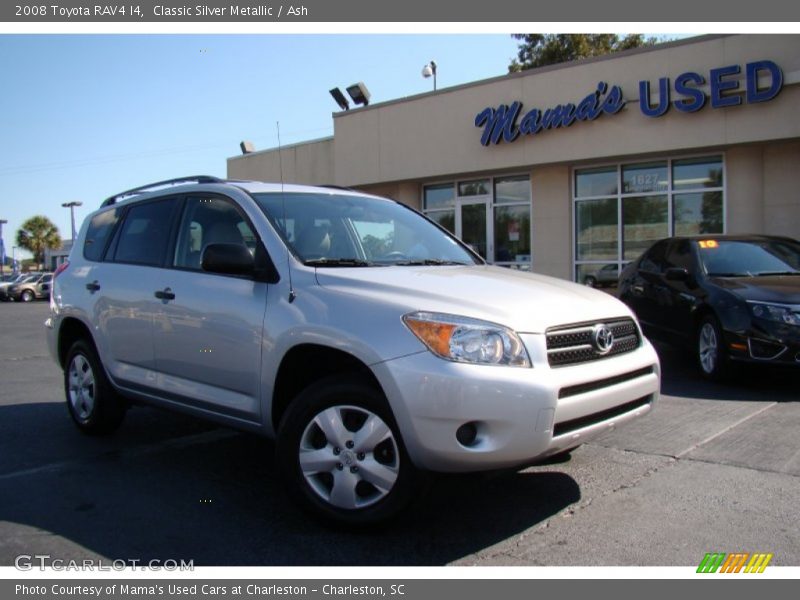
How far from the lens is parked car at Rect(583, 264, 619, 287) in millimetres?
15062

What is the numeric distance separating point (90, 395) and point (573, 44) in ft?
104

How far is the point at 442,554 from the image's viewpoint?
328 cm

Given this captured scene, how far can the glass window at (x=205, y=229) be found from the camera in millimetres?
4441

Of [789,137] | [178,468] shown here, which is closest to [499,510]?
[178,468]

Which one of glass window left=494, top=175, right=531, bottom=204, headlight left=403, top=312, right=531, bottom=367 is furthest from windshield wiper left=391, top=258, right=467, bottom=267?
glass window left=494, top=175, right=531, bottom=204

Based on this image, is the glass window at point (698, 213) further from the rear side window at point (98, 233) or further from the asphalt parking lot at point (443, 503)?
the rear side window at point (98, 233)

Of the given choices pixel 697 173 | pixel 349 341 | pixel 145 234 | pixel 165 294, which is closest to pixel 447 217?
pixel 697 173

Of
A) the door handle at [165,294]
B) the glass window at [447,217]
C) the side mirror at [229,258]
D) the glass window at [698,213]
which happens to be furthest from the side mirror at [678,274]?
the glass window at [447,217]

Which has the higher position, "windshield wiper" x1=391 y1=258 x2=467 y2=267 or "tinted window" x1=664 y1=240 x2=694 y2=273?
"windshield wiper" x1=391 y1=258 x2=467 y2=267

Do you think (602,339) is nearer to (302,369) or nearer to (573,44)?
(302,369)

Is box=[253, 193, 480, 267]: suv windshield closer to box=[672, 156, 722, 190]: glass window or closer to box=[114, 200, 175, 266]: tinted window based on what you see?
box=[114, 200, 175, 266]: tinted window

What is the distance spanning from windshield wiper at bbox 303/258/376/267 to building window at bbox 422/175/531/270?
1224 cm

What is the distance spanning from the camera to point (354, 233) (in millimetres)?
4496

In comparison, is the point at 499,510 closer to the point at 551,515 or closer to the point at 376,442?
the point at 551,515
